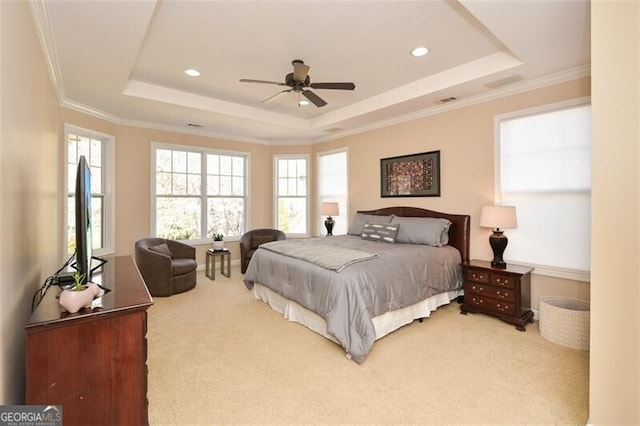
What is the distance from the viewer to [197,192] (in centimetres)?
589

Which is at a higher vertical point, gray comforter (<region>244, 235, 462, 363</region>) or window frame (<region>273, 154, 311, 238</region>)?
window frame (<region>273, 154, 311, 238</region>)

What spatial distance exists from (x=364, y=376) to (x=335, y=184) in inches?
167

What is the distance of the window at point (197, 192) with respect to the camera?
18.1ft

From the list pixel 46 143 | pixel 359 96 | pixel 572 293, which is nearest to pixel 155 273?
pixel 46 143

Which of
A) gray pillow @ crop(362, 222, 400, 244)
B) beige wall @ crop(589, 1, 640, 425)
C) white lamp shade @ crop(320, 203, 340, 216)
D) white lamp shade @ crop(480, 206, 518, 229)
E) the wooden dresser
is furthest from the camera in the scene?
white lamp shade @ crop(320, 203, 340, 216)

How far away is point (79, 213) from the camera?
1648mm

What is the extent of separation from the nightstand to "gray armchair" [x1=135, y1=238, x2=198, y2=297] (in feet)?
12.5

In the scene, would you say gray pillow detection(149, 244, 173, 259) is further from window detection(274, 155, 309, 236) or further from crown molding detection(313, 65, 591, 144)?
crown molding detection(313, 65, 591, 144)

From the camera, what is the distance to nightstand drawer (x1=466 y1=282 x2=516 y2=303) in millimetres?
3287

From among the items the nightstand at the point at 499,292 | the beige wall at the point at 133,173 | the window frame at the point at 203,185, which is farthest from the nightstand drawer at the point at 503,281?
the beige wall at the point at 133,173

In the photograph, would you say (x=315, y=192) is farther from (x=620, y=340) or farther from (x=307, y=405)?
(x=620, y=340)

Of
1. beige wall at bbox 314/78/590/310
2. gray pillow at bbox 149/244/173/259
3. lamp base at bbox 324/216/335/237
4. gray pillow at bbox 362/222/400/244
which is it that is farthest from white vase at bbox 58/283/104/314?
lamp base at bbox 324/216/335/237

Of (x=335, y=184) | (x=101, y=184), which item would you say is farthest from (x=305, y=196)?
(x=101, y=184)

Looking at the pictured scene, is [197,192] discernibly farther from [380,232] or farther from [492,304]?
[492,304]
